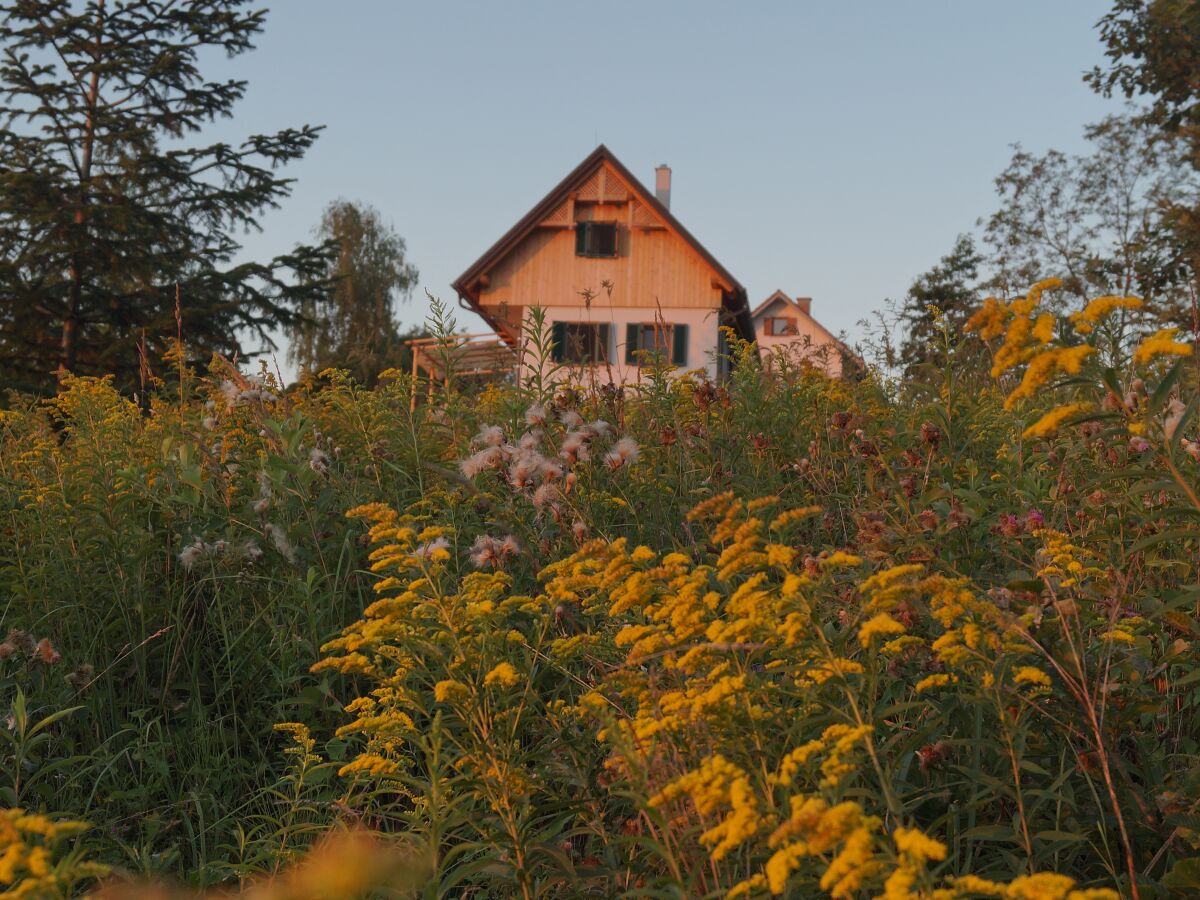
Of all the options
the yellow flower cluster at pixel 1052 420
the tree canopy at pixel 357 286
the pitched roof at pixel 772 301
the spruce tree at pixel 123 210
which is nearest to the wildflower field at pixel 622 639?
the yellow flower cluster at pixel 1052 420

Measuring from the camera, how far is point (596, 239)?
3359 centimetres

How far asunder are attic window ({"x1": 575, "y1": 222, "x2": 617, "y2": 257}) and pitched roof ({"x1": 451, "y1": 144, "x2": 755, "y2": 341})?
46.7 inches

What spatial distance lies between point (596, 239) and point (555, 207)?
166cm

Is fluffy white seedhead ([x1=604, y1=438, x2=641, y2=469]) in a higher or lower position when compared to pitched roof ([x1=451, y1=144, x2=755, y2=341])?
lower

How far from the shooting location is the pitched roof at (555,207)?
107 ft

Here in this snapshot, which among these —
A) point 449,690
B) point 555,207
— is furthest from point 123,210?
point 449,690

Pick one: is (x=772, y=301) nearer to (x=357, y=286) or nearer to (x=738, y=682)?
(x=357, y=286)

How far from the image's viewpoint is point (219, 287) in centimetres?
2923

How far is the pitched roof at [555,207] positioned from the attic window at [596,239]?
3.89ft

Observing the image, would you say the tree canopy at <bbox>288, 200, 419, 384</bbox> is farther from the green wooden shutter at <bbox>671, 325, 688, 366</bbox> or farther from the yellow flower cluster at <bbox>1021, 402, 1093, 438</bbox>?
the yellow flower cluster at <bbox>1021, 402, 1093, 438</bbox>

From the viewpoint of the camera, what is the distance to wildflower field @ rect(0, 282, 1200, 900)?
6.62ft

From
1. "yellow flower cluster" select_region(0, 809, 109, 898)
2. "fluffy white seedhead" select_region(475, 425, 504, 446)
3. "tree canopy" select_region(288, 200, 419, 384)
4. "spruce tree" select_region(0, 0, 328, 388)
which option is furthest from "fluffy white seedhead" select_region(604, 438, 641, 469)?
"tree canopy" select_region(288, 200, 419, 384)

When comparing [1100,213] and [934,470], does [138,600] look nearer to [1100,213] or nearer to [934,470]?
[934,470]

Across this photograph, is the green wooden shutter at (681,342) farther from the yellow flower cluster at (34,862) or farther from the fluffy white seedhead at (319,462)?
the yellow flower cluster at (34,862)
